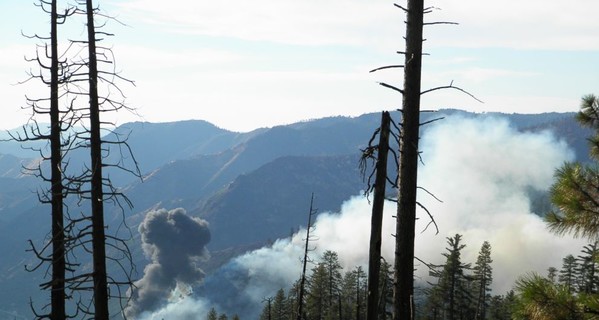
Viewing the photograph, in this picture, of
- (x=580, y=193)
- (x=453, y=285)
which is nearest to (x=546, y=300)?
(x=580, y=193)

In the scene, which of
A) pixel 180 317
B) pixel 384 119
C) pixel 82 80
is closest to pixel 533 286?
pixel 384 119

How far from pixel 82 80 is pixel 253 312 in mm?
179747

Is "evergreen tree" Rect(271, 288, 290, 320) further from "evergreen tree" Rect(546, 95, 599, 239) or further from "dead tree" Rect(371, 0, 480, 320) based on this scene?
"evergreen tree" Rect(546, 95, 599, 239)

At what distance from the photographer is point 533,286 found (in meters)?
8.15

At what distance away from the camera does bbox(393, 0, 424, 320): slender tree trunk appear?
31.2 feet

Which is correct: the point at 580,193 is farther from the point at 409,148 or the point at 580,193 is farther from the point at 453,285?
the point at 453,285

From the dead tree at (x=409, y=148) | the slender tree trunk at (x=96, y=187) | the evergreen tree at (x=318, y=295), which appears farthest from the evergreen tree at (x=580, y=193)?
the evergreen tree at (x=318, y=295)

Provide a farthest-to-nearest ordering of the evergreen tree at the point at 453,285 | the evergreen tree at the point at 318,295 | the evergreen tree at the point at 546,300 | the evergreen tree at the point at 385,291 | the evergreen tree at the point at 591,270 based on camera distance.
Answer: the evergreen tree at the point at 318,295
the evergreen tree at the point at 453,285
the evergreen tree at the point at 385,291
the evergreen tree at the point at 591,270
the evergreen tree at the point at 546,300

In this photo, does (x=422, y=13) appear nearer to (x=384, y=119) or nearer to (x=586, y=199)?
(x=384, y=119)

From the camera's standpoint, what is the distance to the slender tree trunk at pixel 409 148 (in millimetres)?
9500

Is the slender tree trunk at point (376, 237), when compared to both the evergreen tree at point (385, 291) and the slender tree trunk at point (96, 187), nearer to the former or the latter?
the evergreen tree at point (385, 291)

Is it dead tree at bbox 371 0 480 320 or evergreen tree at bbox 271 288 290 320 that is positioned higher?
dead tree at bbox 371 0 480 320

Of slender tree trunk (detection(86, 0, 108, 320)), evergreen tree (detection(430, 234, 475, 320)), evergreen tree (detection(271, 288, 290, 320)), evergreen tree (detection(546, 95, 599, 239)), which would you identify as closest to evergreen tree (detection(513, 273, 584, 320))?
evergreen tree (detection(546, 95, 599, 239))

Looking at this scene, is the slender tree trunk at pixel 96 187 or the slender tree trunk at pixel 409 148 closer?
the slender tree trunk at pixel 409 148
